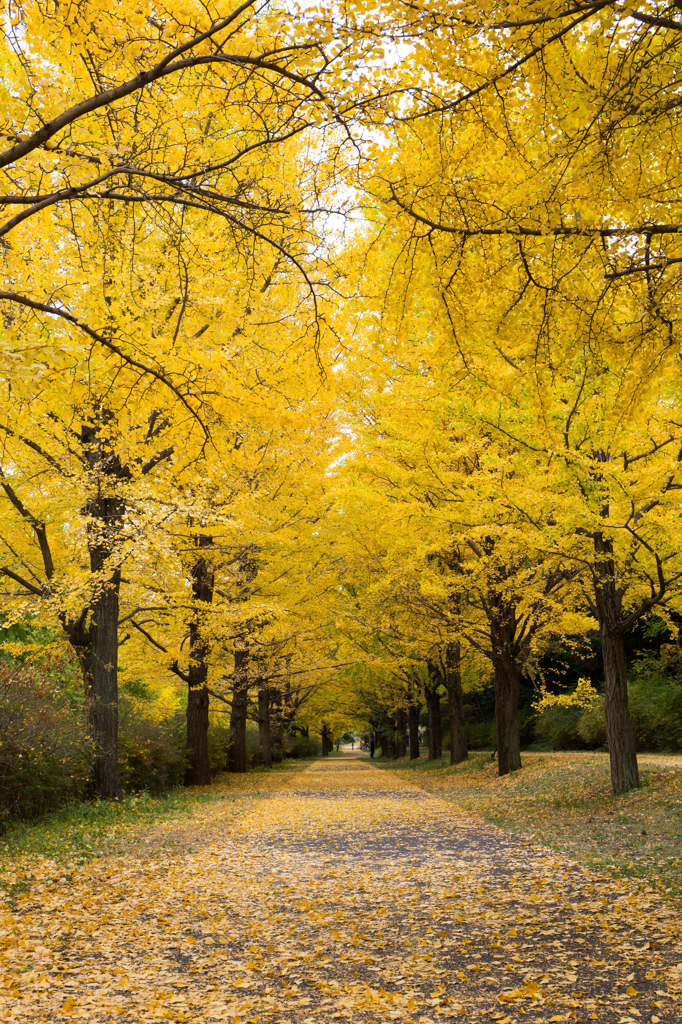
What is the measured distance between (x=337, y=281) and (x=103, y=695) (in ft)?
24.1

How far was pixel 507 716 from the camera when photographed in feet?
47.3

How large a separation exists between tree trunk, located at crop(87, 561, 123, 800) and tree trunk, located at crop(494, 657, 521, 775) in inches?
301

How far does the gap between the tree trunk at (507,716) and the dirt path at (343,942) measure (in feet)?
23.2

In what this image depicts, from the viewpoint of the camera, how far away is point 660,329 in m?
4.48

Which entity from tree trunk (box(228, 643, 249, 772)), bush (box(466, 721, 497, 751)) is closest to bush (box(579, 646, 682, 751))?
bush (box(466, 721, 497, 751))

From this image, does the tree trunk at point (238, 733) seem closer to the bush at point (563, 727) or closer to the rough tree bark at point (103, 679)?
the rough tree bark at point (103, 679)

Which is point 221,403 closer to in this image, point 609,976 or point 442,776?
point 609,976

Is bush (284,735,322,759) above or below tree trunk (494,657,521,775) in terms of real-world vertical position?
below

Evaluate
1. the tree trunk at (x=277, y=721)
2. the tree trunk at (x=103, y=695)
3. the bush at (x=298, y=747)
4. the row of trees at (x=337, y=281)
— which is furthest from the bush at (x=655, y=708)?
the bush at (x=298, y=747)

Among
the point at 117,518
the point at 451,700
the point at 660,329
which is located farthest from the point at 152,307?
the point at 451,700

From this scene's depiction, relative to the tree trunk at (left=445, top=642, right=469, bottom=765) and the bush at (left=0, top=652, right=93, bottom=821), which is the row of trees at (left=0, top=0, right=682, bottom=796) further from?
the tree trunk at (left=445, top=642, right=469, bottom=765)

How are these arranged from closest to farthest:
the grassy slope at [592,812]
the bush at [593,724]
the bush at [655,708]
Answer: the grassy slope at [592,812]
the bush at [655,708]
the bush at [593,724]

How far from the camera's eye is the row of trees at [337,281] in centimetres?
410

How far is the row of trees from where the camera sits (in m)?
4.10
